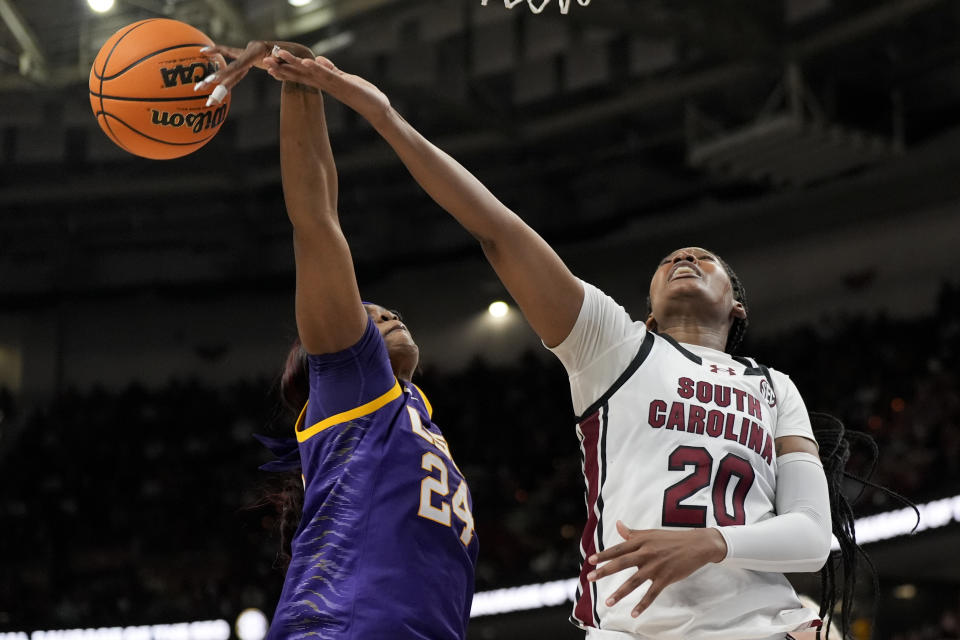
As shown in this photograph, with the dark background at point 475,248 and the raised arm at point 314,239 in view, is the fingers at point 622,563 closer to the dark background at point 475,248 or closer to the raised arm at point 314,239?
the raised arm at point 314,239

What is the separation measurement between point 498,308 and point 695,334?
1394 centimetres

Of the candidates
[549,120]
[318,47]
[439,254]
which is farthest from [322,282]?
[439,254]

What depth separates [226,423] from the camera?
51.9ft

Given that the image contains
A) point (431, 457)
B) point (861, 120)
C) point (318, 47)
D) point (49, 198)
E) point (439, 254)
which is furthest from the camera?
point (439, 254)

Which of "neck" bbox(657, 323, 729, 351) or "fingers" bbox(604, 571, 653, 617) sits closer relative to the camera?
"fingers" bbox(604, 571, 653, 617)

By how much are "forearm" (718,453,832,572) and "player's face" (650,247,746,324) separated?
422mm

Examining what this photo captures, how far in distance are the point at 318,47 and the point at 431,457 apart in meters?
9.29

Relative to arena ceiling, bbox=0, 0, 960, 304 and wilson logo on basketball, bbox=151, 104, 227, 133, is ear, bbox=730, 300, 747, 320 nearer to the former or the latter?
wilson logo on basketball, bbox=151, 104, 227, 133

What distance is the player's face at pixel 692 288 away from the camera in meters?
2.61

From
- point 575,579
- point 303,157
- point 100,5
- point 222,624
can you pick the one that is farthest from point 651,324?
point 222,624

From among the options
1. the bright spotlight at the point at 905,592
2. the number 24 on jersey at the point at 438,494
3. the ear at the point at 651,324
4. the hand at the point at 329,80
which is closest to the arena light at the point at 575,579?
the bright spotlight at the point at 905,592

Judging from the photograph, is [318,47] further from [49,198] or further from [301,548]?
[301,548]

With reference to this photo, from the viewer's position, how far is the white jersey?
2.19m

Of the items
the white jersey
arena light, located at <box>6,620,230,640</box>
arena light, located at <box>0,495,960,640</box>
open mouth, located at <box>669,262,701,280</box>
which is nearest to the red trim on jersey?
the white jersey
